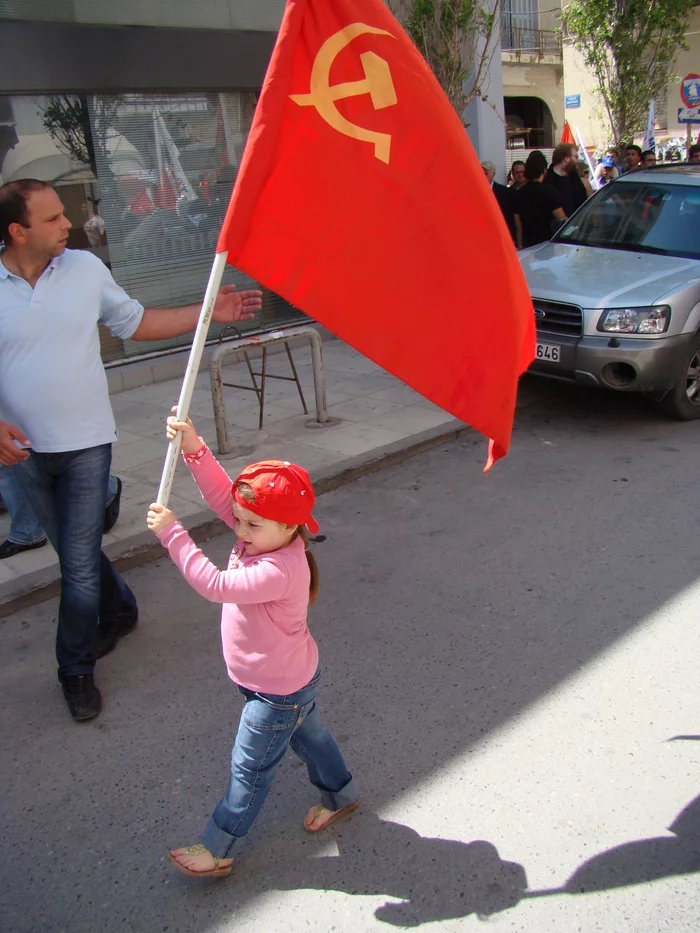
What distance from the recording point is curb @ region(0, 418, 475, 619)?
488cm

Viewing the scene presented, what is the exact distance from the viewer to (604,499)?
228 inches

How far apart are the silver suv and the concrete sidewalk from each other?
1.16 metres

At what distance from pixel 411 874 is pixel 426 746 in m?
0.67

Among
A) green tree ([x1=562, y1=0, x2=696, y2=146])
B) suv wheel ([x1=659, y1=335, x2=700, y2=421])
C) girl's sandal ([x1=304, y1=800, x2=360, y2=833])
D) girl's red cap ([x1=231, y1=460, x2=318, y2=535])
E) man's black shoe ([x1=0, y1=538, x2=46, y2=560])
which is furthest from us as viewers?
green tree ([x1=562, y1=0, x2=696, y2=146])

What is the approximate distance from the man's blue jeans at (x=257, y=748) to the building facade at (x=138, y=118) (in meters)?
7.21

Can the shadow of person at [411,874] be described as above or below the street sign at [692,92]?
below

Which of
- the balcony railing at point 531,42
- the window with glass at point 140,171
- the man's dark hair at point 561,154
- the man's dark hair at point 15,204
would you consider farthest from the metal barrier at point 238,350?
the balcony railing at point 531,42

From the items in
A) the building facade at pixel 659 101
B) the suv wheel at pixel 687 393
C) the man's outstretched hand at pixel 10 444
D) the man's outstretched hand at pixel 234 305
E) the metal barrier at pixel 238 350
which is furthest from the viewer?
the building facade at pixel 659 101

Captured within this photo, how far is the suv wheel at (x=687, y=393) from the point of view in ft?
23.2

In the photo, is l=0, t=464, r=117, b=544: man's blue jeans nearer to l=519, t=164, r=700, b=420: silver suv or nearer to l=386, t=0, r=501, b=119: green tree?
l=519, t=164, r=700, b=420: silver suv

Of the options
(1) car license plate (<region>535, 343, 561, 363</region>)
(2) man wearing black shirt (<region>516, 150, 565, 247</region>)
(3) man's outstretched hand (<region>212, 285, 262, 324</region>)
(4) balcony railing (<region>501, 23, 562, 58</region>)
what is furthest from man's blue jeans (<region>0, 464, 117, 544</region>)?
(4) balcony railing (<region>501, 23, 562, 58</region>)

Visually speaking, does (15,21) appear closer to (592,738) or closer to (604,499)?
(604,499)

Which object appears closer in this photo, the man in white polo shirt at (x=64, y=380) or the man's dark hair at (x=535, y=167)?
the man in white polo shirt at (x=64, y=380)

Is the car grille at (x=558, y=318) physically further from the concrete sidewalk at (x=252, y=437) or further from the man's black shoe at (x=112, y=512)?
the man's black shoe at (x=112, y=512)
